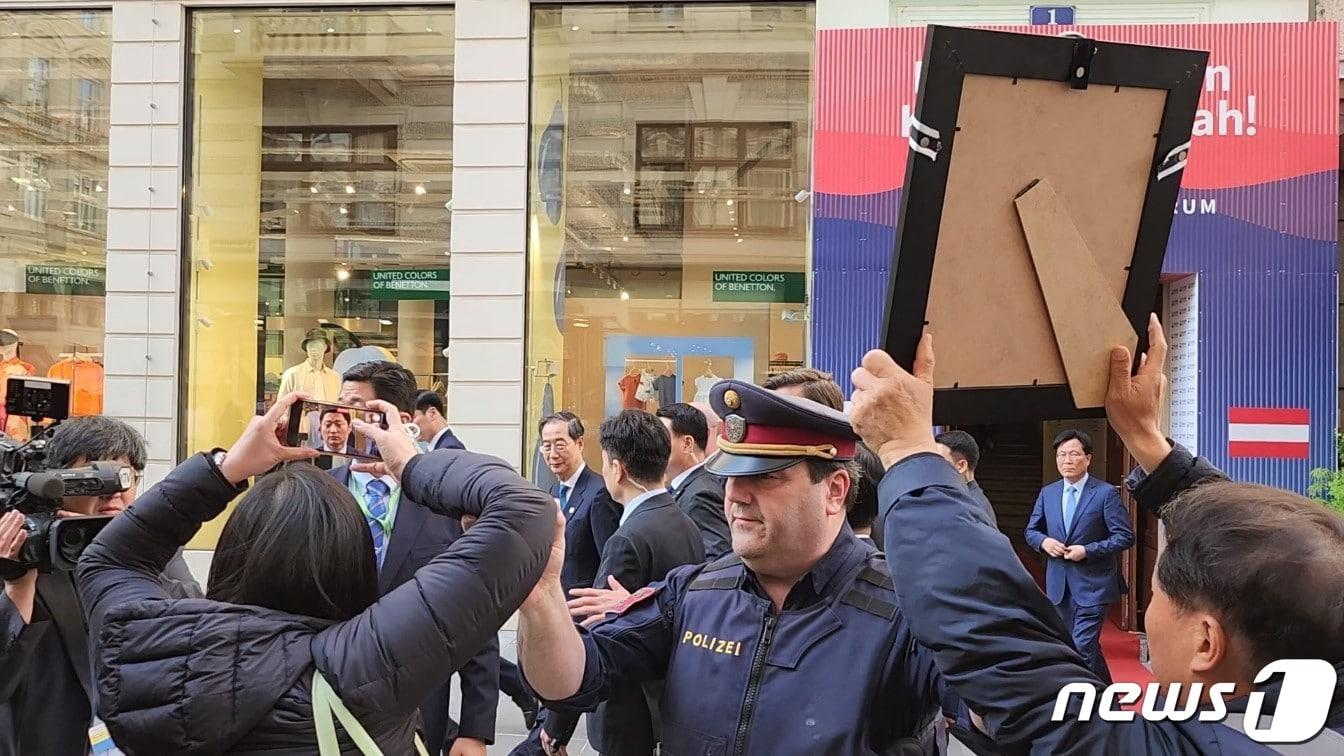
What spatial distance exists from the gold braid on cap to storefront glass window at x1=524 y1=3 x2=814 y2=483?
8162mm

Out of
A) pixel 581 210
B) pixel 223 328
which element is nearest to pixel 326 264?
pixel 223 328

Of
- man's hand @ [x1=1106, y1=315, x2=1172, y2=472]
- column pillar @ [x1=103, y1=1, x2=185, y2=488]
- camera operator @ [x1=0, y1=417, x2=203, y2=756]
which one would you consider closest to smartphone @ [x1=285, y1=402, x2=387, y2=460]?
camera operator @ [x1=0, y1=417, x2=203, y2=756]

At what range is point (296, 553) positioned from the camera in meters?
1.89

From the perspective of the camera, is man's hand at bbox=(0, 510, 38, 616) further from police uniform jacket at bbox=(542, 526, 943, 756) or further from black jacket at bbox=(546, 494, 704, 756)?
black jacket at bbox=(546, 494, 704, 756)

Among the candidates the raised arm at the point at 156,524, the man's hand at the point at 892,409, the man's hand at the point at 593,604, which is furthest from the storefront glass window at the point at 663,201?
the man's hand at the point at 892,409

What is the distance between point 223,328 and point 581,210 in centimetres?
407

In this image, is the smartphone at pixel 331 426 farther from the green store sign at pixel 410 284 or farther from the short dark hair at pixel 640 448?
the green store sign at pixel 410 284

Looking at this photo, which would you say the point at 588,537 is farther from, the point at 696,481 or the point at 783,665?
the point at 783,665

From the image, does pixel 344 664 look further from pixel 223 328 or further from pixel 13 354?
pixel 13 354

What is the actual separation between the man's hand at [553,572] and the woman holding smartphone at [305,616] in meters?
0.04

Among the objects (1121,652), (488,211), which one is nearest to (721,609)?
(1121,652)

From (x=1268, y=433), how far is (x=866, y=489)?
6.62 metres

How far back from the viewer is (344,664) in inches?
69.9

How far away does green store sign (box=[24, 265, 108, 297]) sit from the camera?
11172mm
